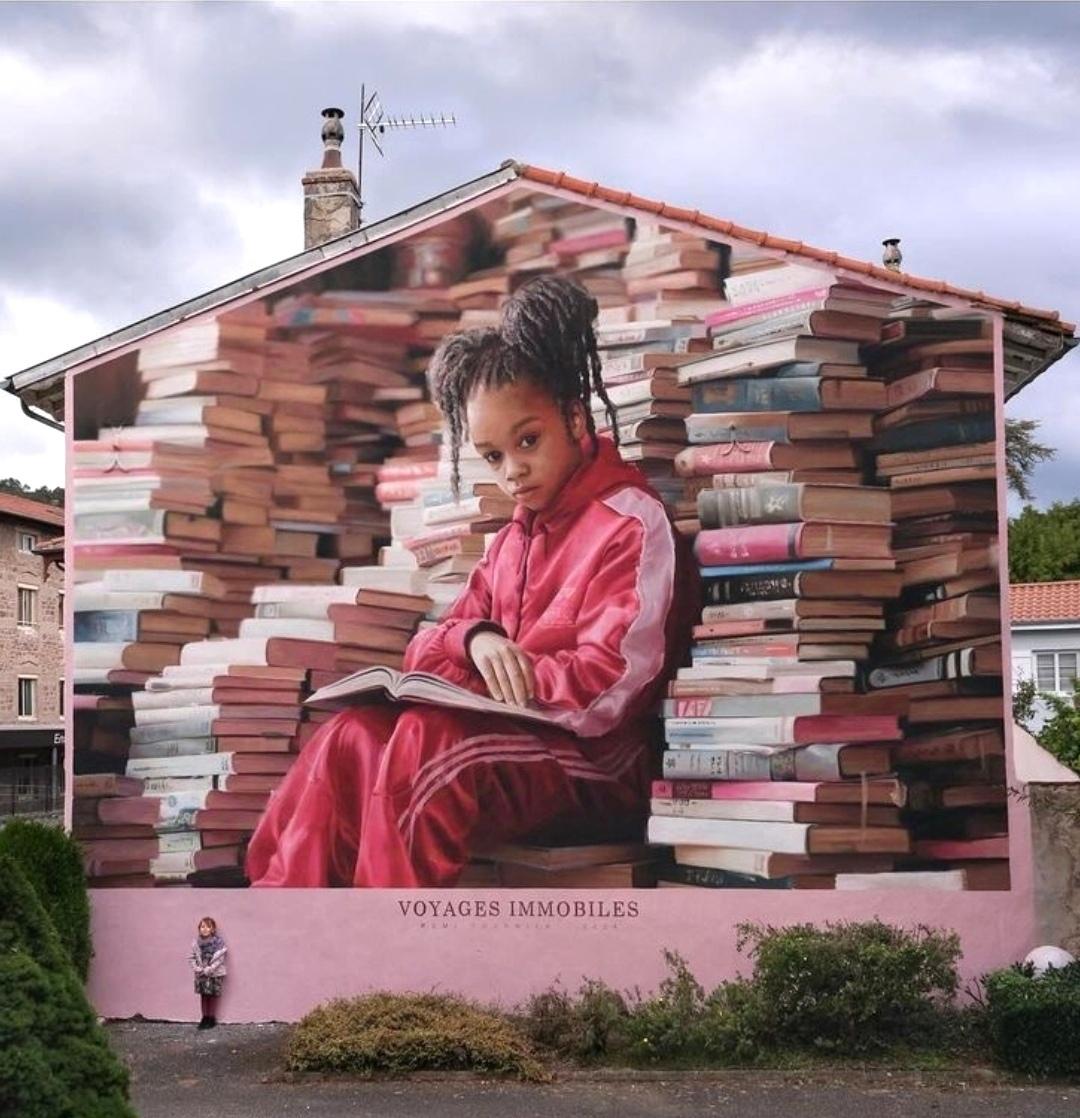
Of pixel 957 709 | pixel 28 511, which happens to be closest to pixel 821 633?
pixel 957 709

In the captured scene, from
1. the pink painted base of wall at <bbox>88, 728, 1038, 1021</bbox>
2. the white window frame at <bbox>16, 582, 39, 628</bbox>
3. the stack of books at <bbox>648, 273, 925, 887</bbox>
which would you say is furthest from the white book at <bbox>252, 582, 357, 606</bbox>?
the white window frame at <bbox>16, 582, 39, 628</bbox>

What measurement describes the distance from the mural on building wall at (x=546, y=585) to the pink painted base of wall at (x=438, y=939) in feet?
0.66

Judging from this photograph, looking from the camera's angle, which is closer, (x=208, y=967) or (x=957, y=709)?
(x=957, y=709)

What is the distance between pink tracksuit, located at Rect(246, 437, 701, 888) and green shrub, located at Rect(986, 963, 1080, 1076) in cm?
341

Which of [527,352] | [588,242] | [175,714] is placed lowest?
[175,714]

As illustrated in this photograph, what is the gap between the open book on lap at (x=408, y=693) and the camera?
13.0 m

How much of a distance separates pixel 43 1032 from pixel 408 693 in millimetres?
7303

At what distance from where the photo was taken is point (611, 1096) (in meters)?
10.8

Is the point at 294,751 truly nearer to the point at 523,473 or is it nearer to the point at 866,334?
the point at 523,473

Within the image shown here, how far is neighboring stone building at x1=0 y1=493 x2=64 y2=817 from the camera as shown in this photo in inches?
1783

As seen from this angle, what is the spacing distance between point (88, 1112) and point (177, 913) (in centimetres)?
791

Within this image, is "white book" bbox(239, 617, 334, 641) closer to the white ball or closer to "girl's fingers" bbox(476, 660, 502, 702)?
"girl's fingers" bbox(476, 660, 502, 702)

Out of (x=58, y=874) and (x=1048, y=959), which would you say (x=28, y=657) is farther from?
(x=1048, y=959)

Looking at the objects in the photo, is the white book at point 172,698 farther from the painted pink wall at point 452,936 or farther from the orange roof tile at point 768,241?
the orange roof tile at point 768,241
